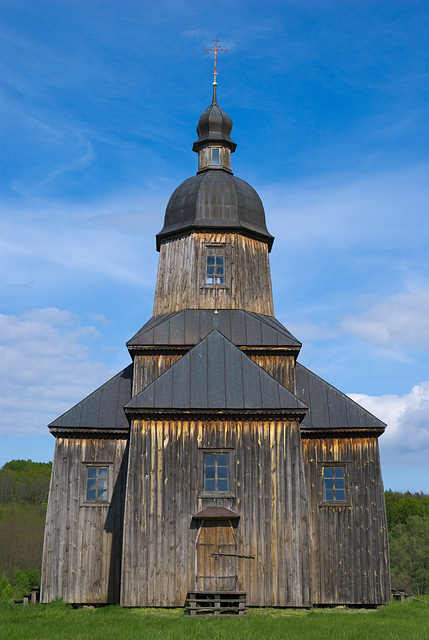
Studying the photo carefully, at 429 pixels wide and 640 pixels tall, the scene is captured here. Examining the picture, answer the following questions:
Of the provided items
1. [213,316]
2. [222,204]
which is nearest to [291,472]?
[213,316]

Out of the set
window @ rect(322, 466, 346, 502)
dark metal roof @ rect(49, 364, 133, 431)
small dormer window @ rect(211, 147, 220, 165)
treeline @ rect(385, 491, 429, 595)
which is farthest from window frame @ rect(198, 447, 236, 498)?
treeline @ rect(385, 491, 429, 595)

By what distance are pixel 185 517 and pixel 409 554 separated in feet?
155

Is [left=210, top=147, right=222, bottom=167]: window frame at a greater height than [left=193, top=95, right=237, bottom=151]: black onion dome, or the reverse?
[left=193, top=95, right=237, bottom=151]: black onion dome

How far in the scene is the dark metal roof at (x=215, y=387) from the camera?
61.5ft

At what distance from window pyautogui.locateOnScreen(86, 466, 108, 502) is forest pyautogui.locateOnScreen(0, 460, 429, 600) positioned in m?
29.9

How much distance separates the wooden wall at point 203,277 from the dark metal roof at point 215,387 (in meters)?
4.04

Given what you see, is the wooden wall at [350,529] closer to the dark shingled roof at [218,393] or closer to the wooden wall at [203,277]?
the dark shingled roof at [218,393]

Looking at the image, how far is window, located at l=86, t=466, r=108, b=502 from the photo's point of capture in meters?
21.0

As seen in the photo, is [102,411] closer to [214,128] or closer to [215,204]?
[215,204]

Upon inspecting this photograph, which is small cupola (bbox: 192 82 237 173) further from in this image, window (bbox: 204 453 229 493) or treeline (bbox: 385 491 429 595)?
treeline (bbox: 385 491 429 595)

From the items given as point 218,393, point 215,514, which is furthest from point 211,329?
point 215,514

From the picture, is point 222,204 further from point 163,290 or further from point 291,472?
point 291,472

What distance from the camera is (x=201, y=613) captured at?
17.2 m

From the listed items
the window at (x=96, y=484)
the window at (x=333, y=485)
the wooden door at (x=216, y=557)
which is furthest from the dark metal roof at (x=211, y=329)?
the wooden door at (x=216, y=557)
